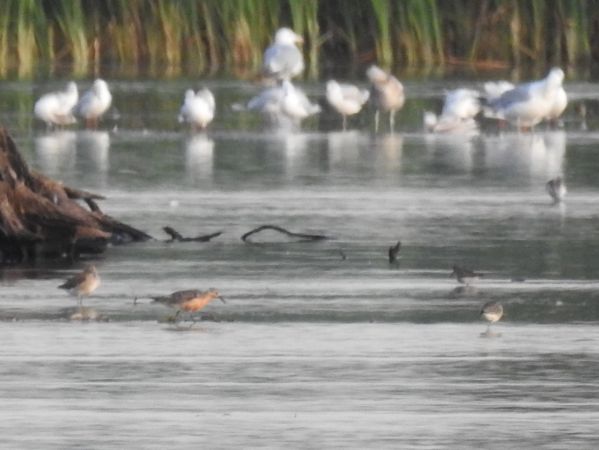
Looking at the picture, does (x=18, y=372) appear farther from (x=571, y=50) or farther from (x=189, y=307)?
(x=571, y=50)

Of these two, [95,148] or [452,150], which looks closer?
[452,150]

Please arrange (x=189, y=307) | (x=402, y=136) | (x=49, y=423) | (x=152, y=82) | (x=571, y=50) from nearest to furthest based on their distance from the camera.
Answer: (x=49, y=423)
(x=189, y=307)
(x=402, y=136)
(x=152, y=82)
(x=571, y=50)

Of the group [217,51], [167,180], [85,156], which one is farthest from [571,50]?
[167,180]

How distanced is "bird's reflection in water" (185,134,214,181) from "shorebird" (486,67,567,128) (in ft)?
11.0

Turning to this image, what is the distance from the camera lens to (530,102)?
23.3 m

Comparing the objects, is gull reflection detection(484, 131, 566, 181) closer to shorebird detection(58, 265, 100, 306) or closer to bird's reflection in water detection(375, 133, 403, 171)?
bird's reflection in water detection(375, 133, 403, 171)

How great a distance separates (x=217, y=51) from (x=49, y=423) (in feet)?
84.4

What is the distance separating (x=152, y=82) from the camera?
2975 centimetres

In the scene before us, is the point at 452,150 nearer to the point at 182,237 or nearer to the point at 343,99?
the point at 343,99

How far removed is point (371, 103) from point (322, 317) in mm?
15112

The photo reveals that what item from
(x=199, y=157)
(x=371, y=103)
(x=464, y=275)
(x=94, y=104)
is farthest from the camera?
(x=371, y=103)

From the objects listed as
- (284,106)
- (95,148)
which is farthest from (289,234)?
(284,106)

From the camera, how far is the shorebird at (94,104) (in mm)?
24031

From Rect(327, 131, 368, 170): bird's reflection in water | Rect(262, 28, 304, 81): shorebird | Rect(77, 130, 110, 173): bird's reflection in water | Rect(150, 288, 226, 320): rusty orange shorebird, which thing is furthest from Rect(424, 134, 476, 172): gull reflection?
Rect(150, 288, 226, 320): rusty orange shorebird
